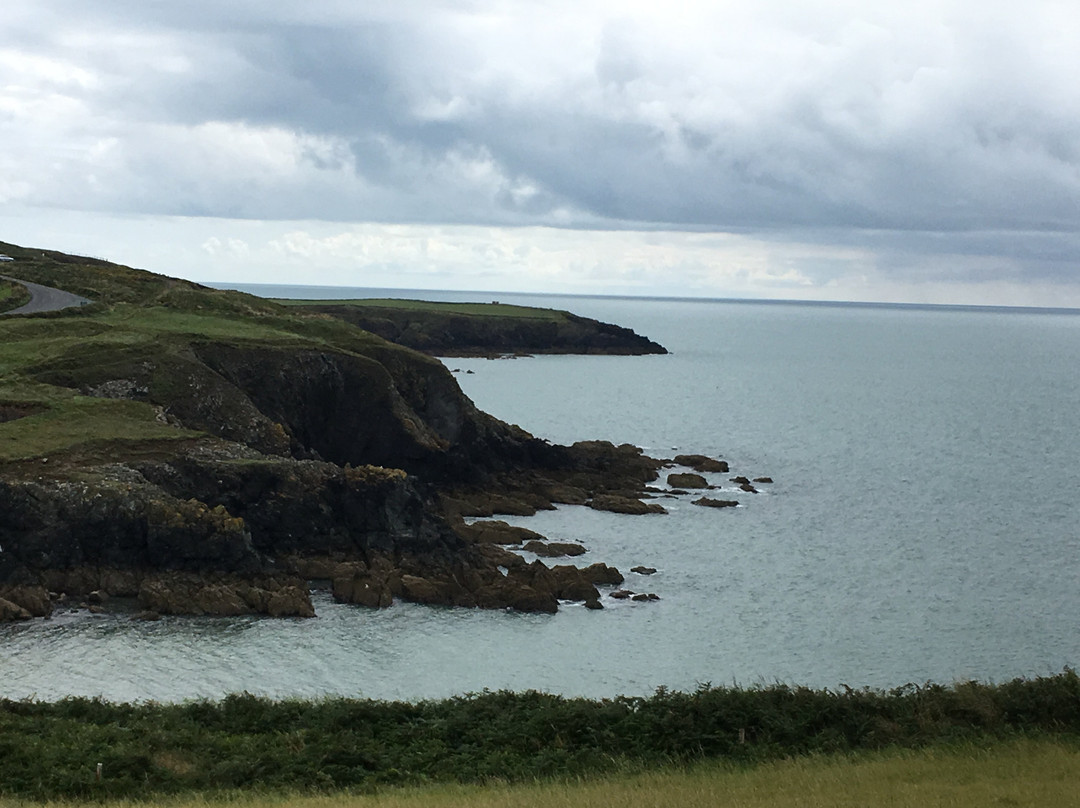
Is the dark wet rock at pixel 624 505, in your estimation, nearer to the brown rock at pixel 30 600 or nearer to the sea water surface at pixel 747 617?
the sea water surface at pixel 747 617

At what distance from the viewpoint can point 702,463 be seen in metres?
81.3

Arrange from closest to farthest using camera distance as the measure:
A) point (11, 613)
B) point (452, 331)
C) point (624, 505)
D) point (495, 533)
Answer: point (11, 613) → point (495, 533) → point (624, 505) → point (452, 331)

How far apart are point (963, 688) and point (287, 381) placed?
46181 millimetres

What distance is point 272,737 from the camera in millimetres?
25859

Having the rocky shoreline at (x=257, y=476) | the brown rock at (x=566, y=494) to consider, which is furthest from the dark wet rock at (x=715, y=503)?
the brown rock at (x=566, y=494)

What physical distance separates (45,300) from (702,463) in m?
47.1

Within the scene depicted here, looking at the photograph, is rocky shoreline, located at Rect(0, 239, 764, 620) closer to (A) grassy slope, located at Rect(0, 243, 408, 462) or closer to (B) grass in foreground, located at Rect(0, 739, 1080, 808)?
(A) grassy slope, located at Rect(0, 243, 408, 462)

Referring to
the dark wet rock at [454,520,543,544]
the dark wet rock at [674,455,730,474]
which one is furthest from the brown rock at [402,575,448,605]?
the dark wet rock at [674,455,730,474]

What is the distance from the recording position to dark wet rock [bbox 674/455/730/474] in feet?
264

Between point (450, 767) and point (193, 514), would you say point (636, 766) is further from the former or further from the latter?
point (193, 514)

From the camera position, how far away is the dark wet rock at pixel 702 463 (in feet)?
264

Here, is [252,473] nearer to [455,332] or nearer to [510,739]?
[510,739]

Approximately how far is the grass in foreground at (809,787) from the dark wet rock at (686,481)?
4867cm

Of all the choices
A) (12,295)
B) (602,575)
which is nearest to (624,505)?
(602,575)
